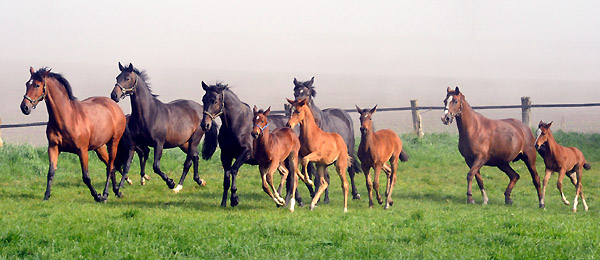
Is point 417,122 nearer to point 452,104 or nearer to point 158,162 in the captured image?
point 452,104

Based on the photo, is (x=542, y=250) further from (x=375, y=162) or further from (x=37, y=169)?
(x=37, y=169)

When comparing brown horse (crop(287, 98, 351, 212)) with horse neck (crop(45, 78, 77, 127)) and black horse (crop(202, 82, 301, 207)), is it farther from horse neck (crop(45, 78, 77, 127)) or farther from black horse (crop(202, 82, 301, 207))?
horse neck (crop(45, 78, 77, 127))

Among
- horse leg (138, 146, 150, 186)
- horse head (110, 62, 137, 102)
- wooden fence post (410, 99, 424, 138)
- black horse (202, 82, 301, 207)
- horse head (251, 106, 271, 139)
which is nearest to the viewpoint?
horse head (251, 106, 271, 139)

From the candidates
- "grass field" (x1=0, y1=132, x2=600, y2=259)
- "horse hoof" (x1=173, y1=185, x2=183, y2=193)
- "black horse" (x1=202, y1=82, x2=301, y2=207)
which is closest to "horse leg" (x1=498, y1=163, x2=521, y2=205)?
"grass field" (x1=0, y1=132, x2=600, y2=259)

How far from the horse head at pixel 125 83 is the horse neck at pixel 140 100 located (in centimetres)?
14

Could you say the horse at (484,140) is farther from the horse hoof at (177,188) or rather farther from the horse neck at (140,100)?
the horse neck at (140,100)

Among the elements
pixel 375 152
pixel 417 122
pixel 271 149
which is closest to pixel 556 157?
pixel 375 152

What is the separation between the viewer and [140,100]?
13.1m

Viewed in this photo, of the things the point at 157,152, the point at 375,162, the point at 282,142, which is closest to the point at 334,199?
the point at 375,162

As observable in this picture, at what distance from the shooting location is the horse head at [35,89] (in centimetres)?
1126

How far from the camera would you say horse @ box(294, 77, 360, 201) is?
536 inches

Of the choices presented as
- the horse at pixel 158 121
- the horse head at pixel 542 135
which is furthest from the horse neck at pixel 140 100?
the horse head at pixel 542 135

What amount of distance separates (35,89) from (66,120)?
0.75 meters

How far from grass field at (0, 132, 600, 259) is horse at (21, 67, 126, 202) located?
33.4 inches
